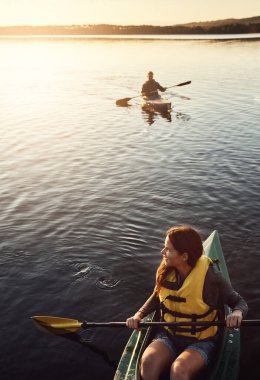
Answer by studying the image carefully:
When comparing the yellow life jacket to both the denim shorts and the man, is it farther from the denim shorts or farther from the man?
the man

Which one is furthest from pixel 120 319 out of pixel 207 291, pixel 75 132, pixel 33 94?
pixel 33 94

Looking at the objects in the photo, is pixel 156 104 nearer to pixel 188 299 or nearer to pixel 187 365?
pixel 188 299

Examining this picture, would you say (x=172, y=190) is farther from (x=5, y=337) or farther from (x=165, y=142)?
(x=5, y=337)

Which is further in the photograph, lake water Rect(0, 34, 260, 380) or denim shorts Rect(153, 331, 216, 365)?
lake water Rect(0, 34, 260, 380)

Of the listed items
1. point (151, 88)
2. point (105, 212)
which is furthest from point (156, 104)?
point (105, 212)

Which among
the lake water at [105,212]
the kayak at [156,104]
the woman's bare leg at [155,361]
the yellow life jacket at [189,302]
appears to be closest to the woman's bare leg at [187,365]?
the woman's bare leg at [155,361]

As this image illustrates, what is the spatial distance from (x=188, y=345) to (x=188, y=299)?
582 millimetres

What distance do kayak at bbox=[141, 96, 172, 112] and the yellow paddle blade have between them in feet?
66.3

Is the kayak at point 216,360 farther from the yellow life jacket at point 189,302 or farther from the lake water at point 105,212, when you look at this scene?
the lake water at point 105,212

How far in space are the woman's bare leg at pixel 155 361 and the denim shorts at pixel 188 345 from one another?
9 cm

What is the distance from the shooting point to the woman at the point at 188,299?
4.95 metres

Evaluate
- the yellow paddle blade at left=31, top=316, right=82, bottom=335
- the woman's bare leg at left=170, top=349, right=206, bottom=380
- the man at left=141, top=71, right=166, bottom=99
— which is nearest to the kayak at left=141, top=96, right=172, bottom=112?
the man at left=141, top=71, right=166, bottom=99

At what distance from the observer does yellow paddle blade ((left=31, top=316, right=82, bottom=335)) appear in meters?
6.71

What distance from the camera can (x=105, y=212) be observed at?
39.4 feet
